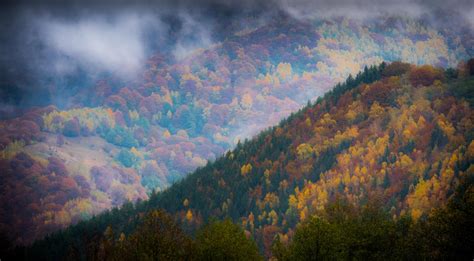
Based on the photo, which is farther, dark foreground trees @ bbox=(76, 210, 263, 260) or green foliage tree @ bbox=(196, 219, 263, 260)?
green foliage tree @ bbox=(196, 219, 263, 260)

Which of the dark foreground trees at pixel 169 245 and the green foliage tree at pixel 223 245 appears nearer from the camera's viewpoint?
the dark foreground trees at pixel 169 245

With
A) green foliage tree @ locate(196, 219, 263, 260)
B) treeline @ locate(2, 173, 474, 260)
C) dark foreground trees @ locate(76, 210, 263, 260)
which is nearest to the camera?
treeline @ locate(2, 173, 474, 260)

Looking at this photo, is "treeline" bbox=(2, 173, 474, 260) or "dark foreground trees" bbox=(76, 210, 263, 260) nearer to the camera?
"treeline" bbox=(2, 173, 474, 260)

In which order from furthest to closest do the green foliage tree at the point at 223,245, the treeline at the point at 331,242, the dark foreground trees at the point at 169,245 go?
the green foliage tree at the point at 223,245 → the dark foreground trees at the point at 169,245 → the treeline at the point at 331,242

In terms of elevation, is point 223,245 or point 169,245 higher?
point 169,245

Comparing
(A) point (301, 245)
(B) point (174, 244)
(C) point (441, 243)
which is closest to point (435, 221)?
(C) point (441, 243)

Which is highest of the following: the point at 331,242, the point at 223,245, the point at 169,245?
the point at 169,245

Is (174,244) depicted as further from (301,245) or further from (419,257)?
(419,257)

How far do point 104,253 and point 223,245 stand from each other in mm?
20874

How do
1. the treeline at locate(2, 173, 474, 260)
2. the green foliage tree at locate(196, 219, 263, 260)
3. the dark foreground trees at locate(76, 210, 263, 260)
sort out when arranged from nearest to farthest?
the treeline at locate(2, 173, 474, 260) < the dark foreground trees at locate(76, 210, 263, 260) < the green foliage tree at locate(196, 219, 263, 260)

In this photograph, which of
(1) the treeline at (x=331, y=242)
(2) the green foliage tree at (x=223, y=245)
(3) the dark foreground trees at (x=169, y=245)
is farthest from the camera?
(2) the green foliage tree at (x=223, y=245)

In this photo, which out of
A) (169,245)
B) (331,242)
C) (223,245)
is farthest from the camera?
(223,245)

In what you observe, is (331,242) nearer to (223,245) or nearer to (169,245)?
(223,245)

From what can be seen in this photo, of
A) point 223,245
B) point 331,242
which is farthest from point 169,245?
point 331,242
